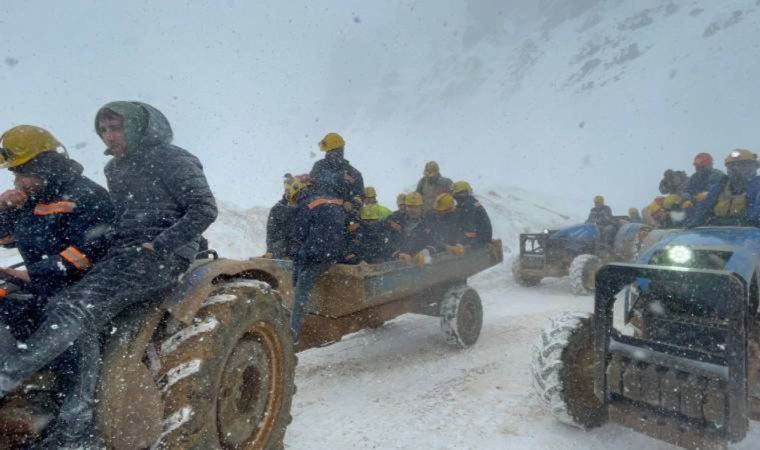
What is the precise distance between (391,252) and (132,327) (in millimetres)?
3584

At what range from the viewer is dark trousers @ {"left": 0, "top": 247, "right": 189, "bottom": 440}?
6.29ft

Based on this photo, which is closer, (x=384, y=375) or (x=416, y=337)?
(x=384, y=375)

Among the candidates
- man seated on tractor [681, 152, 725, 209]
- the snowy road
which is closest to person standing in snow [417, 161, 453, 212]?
the snowy road

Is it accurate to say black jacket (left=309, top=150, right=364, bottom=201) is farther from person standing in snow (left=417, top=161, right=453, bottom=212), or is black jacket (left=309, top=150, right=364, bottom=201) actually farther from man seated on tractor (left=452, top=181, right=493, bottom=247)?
person standing in snow (left=417, top=161, right=453, bottom=212)

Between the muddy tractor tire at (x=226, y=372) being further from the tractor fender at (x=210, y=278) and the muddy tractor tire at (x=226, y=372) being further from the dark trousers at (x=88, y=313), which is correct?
the dark trousers at (x=88, y=313)

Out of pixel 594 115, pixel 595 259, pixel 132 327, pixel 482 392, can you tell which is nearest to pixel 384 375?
pixel 482 392

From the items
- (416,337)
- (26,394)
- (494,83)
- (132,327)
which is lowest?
(416,337)

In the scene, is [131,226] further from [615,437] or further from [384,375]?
[615,437]

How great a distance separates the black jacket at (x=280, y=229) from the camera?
5.20 metres

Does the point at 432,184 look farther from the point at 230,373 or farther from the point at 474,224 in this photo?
the point at 230,373

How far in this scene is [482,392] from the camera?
4.24 metres

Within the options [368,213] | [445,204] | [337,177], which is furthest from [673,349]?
[445,204]

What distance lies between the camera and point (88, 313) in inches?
81.2

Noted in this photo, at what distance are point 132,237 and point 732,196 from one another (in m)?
5.46
